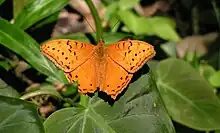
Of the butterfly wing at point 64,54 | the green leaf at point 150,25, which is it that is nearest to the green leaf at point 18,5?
the butterfly wing at point 64,54

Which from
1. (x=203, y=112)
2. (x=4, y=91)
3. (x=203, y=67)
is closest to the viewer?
(x=4, y=91)

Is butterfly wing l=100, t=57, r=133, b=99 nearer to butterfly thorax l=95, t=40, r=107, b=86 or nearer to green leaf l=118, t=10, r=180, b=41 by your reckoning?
butterfly thorax l=95, t=40, r=107, b=86

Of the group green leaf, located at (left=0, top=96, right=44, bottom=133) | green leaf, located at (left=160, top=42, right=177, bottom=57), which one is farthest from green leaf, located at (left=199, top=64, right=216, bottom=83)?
green leaf, located at (left=0, top=96, right=44, bottom=133)

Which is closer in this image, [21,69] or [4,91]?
[4,91]

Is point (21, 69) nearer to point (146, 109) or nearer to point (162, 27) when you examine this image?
point (146, 109)

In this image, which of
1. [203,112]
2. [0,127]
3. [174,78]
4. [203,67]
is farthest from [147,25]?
[0,127]

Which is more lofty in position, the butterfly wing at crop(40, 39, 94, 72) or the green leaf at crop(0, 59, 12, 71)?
the butterfly wing at crop(40, 39, 94, 72)
